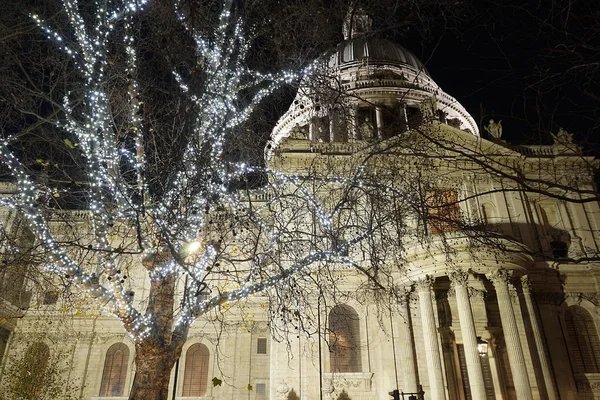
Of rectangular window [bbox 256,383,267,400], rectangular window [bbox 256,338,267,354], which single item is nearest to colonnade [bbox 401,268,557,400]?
rectangular window [bbox 256,383,267,400]

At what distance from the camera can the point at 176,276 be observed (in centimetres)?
1009

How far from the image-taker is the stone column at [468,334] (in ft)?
66.0

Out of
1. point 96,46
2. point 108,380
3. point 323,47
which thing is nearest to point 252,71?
point 323,47

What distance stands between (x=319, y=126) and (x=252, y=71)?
2311mm

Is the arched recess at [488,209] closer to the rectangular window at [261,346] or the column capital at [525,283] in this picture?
the column capital at [525,283]

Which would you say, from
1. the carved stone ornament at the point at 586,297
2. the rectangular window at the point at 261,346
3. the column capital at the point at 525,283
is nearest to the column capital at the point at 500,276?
the column capital at the point at 525,283

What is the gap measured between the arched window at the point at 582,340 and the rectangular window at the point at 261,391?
694 inches

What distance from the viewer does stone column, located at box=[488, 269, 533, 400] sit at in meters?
20.4

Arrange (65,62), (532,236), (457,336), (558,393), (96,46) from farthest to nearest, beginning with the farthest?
(532,236) < (457,336) < (558,393) < (65,62) < (96,46)

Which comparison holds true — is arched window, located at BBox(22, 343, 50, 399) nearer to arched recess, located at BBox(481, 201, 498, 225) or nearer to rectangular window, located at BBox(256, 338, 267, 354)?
rectangular window, located at BBox(256, 338, 267, 354)

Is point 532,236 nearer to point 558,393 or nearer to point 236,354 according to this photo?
point 558,393

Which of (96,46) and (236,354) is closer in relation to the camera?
(96,46)

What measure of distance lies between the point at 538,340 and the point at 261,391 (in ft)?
53.8

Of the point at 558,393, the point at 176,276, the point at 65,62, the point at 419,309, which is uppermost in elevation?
the point at 65,62
